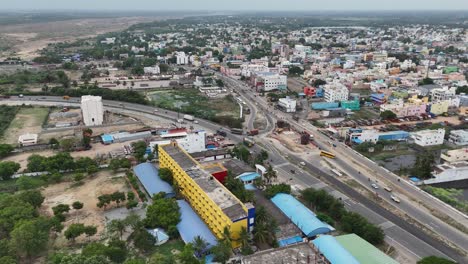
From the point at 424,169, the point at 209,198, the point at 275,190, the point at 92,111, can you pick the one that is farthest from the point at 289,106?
the point at 209,198

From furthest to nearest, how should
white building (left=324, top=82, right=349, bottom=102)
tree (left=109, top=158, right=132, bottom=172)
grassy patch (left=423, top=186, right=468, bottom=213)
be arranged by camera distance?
white building (left=324, top=82, right=349, bottom=102) < tree (left=109, top=158, right=132, bottom=172) < grassy patch (left=423, top=186, right=468, bottom=213)

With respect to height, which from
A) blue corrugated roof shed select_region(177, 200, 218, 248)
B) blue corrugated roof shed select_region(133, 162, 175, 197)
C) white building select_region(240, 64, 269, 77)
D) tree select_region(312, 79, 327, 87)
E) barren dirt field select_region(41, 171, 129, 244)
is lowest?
barren dirt field select_region(41, 171, 129, 244)

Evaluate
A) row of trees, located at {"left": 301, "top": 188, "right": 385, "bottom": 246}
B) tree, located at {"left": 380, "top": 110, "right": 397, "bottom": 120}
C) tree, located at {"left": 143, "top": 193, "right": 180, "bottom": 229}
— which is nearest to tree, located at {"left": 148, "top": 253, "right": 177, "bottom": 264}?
tree, located at {"left": 143, "top": 193, "right": 180, "bottom": 229}

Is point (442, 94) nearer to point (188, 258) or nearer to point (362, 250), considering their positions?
point (362, 250)

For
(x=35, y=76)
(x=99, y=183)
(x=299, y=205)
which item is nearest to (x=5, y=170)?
(x=99, y=183)

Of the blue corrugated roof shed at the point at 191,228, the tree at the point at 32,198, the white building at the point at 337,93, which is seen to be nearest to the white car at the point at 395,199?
the blue corrugated roof shed at the point at 191,228

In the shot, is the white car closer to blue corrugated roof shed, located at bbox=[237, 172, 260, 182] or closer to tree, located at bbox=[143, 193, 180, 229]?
blue corrugated roof shed, located at bbox=[237, 172, 260, 182]
